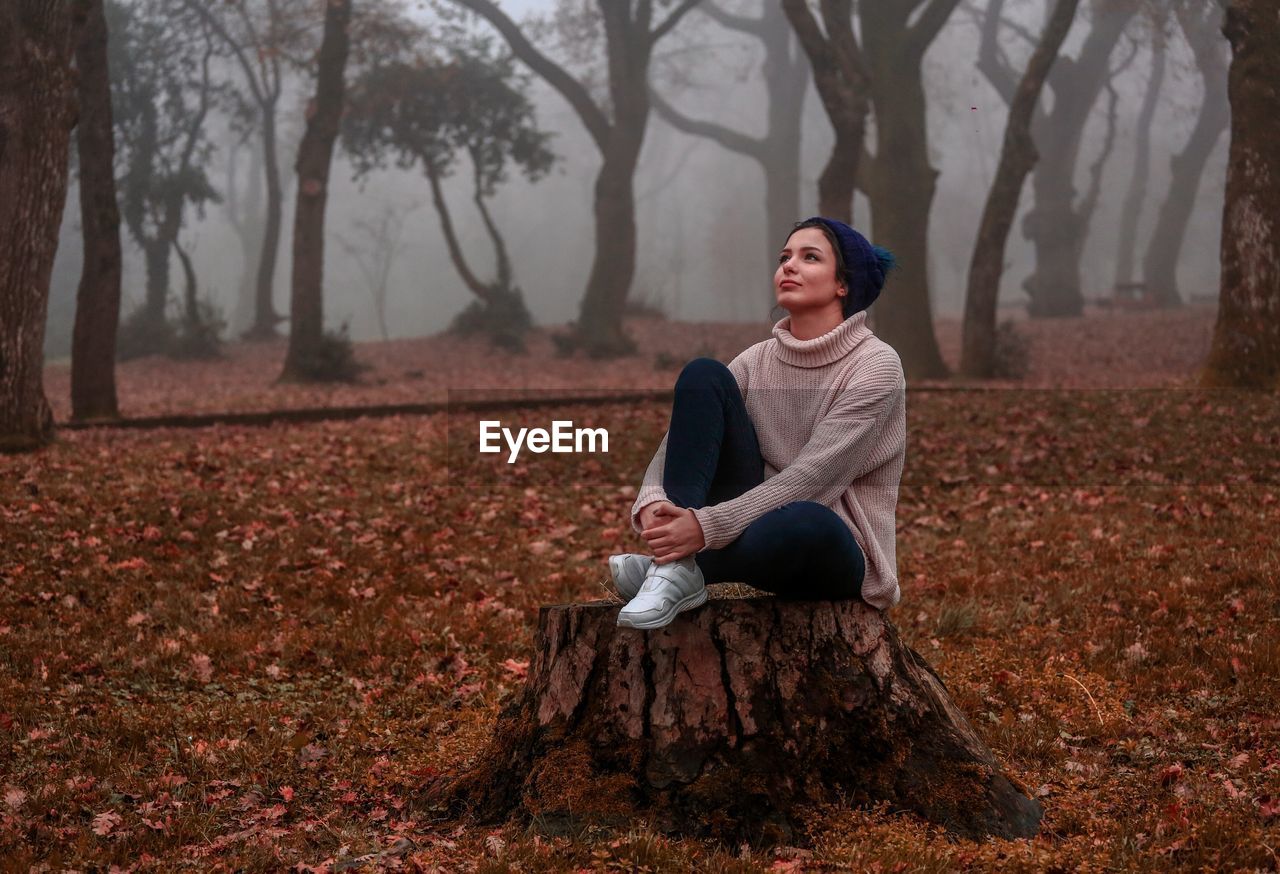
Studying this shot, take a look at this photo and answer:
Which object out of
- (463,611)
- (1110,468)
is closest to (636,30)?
(1110,468)

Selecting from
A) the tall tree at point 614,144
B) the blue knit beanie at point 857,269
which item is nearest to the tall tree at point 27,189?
the blue knit beanie at point 857,269

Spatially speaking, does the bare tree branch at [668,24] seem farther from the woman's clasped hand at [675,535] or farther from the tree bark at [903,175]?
the woman's clasped hand at [675,535]

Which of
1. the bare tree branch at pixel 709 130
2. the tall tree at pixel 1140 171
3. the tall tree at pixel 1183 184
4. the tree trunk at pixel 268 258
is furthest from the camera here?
the tall tree at pixel 1140 171

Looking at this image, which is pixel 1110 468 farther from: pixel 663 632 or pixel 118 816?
pixel 118 816

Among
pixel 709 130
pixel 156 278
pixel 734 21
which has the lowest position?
pixel 156 278

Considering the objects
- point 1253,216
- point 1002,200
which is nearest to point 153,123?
point 1002,200

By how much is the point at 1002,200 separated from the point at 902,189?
200cm

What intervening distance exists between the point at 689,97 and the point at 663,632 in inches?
3683

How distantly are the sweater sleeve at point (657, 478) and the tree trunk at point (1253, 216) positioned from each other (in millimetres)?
11710

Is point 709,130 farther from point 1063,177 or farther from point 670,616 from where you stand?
point 670,616

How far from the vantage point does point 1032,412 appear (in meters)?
14.8

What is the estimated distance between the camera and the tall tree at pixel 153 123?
3234 cm

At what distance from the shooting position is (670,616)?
14.1ft

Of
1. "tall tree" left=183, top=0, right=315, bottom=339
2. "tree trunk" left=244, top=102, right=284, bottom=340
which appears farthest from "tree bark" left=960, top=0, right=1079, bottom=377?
"tree trunk" left=244, top=102, right=284, bottom=340
